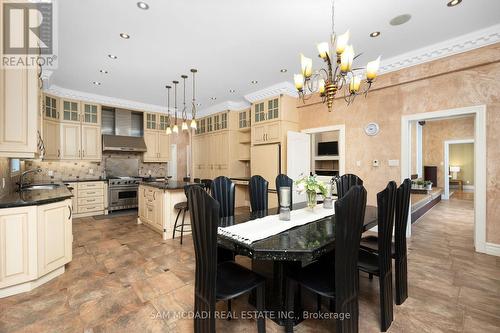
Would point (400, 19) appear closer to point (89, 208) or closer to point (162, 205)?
point (162, 205)

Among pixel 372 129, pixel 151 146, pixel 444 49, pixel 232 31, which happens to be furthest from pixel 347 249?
pixel 151 146

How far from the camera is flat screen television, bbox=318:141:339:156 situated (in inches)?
265

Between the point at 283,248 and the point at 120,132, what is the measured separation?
627 centimetres

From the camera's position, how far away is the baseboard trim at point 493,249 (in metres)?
2.99

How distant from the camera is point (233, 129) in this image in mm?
6262

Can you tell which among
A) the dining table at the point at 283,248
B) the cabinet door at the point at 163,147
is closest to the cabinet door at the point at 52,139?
the cabinet door at the point at 163,147

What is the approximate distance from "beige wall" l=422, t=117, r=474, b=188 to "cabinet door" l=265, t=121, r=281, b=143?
733 cm

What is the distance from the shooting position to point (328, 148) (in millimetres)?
6953

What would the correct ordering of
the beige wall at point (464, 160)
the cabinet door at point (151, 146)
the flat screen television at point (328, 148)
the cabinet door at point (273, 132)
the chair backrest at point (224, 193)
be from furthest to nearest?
the beige wall at point (464, 160) < the flat screen television at point (328, 148) < the cabinet door at point (151, 146) < the cabinet door at point (273, 132) < the chair backrest at point (224, 193)

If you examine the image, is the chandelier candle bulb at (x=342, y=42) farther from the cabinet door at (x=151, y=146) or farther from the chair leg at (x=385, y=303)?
the cabinet door at (x=151, y=146)

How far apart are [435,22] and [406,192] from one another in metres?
2.36

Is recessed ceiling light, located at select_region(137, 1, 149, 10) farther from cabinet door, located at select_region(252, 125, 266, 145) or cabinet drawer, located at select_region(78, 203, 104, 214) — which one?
cabinet drawer, located at select_region(78, 203, 104, 214)

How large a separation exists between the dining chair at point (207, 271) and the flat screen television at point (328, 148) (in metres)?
5.95

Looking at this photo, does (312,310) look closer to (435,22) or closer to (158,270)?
(158,270)
